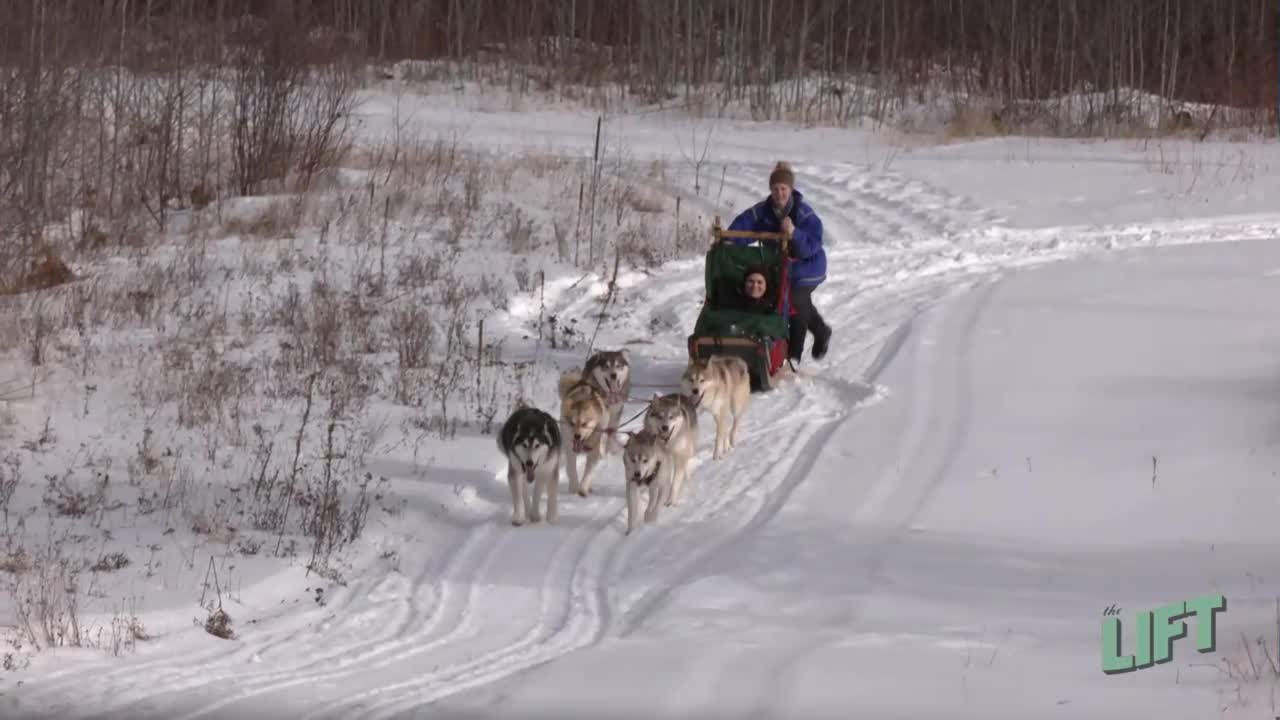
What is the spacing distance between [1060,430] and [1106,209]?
8925 mm

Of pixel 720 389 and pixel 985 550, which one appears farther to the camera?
pixel 720 389

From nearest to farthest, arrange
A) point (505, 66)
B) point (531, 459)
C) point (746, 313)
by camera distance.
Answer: point (531, 459) < point (746, 313) < point (505, 66)

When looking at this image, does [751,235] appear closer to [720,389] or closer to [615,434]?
[720,389]

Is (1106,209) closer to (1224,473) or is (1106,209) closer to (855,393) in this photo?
(855,393)

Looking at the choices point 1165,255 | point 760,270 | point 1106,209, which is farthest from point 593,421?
point 1106,209

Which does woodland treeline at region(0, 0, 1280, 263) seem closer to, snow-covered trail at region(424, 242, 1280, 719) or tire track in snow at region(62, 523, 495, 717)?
tire track in snow at region(62, 523, 495, 717)

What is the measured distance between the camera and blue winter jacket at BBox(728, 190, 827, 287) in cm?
1005

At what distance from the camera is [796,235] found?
1005 cm

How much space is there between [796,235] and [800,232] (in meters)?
0.04

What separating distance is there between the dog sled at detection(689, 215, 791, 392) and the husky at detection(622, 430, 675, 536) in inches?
82.1

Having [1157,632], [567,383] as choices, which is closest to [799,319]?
[567,383]

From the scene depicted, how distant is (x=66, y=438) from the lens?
27.8 feet

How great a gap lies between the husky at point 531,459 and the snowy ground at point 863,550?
16cm

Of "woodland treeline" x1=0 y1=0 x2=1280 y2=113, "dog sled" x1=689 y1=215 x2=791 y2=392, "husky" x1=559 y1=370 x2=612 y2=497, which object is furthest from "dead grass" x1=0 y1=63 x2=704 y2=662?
"woodland treeline" x1=0 y1=0 x2=1280 y2=113
